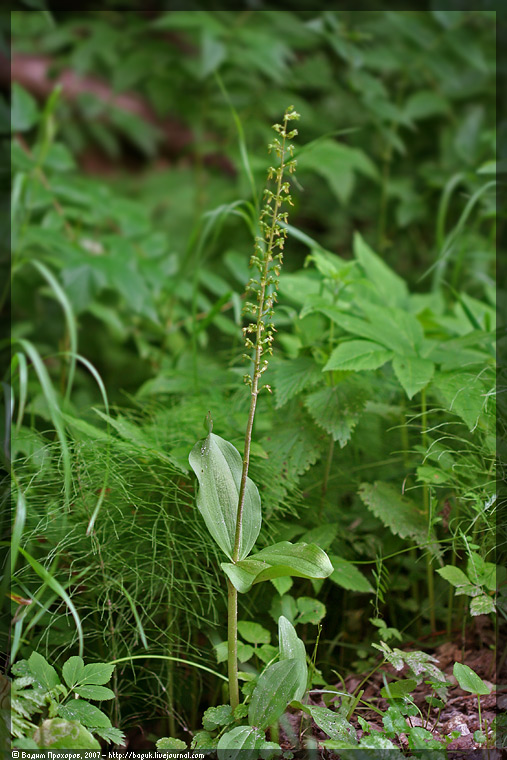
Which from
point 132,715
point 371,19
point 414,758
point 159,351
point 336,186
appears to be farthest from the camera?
point 371,19

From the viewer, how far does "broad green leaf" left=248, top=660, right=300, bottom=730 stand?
37.8 inches

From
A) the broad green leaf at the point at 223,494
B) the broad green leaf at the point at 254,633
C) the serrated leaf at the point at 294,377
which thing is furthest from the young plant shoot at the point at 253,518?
the serrated leaf at the point at 294,377

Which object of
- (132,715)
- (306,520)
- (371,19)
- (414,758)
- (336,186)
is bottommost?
(132,715)

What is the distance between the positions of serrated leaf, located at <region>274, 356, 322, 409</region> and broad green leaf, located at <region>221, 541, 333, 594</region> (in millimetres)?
306

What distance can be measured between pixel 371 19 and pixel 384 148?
49 centimetres

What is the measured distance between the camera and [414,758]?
917 millimetres

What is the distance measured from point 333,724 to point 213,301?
1742mm

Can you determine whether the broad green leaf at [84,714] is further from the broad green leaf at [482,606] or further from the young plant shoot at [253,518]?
the broad green leaf at [482,606]

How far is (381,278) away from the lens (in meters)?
1.65

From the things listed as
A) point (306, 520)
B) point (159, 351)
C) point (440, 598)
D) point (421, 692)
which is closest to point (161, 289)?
point (159, 351)

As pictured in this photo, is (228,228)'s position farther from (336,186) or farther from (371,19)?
(371,19)

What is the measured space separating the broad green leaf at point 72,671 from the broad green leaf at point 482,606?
62 centimetres

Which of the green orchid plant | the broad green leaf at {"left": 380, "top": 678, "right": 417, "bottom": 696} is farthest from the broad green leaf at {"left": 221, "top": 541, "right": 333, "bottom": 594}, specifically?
the broad green leaf at {"left": 380, "top": 678, "right": 417, "bottom": 696}

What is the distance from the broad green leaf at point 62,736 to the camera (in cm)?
90
